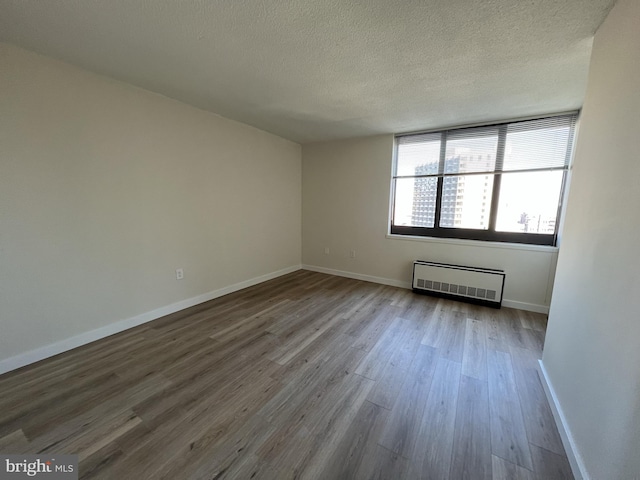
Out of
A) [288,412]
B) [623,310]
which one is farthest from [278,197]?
[623,310]

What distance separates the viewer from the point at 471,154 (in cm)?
320

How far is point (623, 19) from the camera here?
1159 mm

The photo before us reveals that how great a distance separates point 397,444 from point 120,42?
3.02 metres

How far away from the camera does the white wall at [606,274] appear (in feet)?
2.93

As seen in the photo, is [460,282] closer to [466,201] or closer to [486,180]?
[466,201]

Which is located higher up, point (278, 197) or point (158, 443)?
point (278, 197)

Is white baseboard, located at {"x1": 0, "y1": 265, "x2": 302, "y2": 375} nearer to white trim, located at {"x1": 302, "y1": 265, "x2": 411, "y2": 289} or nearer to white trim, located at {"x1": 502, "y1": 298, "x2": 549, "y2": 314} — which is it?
white trim, located at {"x1": 302, "y1": 265, "x2": 411, "y2": 289}

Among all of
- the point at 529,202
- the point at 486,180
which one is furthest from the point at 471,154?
the point at 529,202

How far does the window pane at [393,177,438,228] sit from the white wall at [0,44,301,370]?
240 cm

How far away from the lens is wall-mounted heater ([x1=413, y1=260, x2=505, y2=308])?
3014 mm

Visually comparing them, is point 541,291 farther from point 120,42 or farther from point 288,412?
point 120,42

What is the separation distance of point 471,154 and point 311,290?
2.89 metres

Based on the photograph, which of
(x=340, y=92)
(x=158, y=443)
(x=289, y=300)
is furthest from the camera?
(x=289, y=300)

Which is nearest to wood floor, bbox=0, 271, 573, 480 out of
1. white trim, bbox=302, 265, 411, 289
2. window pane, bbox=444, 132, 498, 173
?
white trim, bbox=302, 265, 411, 289
